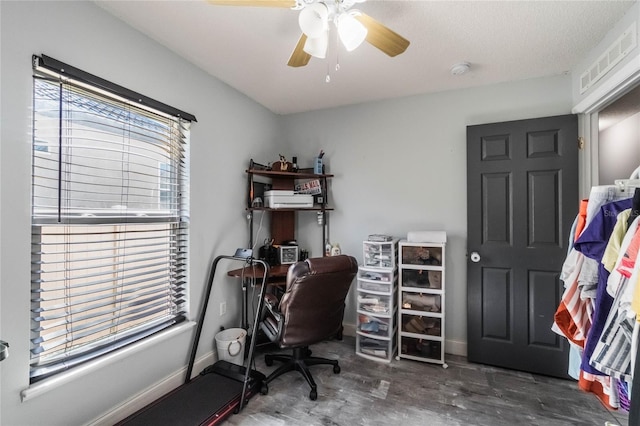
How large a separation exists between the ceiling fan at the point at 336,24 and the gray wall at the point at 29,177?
2.95 ft

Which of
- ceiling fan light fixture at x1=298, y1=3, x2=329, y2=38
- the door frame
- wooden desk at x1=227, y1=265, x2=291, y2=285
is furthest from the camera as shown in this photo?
wooden desk at x1=227, y1=265, x2=291, y2=285

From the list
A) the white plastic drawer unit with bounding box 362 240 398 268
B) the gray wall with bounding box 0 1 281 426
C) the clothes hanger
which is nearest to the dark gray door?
the white plastic drawer unit with bounding box 362 240 398 268

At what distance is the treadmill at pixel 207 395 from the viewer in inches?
63.3

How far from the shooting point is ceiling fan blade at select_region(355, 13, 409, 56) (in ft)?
4.36

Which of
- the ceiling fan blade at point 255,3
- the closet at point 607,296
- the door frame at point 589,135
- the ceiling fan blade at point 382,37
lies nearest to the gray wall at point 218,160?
the door frame at point 589,135

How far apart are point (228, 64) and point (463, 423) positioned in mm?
3028

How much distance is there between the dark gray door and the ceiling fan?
58.0 inches

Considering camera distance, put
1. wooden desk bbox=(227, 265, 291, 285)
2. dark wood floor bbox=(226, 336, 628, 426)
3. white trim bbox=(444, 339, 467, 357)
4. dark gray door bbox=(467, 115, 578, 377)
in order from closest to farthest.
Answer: dark wood floor bbox=(226, 336, 628, 426) → dark gray door bbox=(467, 115, 578, 377) → wooden desk bbox=(227, 265, 291, 285) → white trim bbox=(444, 339, 467, 357)

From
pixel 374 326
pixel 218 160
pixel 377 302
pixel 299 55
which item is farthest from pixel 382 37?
pixel 374 326

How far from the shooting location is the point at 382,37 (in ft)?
4.71

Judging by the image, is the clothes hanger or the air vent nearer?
the clothes hanger

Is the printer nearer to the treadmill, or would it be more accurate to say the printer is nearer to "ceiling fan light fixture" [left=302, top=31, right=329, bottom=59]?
the treadmill

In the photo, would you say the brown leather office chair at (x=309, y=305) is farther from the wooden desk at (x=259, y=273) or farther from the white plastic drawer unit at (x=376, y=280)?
the white plastic drawer unit at (x=376, y=280)

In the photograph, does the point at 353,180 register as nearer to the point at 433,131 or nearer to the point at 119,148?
the point at 433,131
